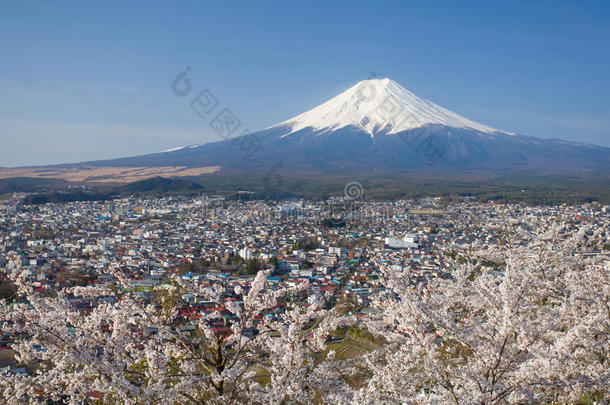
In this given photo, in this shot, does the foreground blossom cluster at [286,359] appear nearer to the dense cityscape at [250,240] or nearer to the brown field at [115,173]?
the dense cityscape at [250,240]

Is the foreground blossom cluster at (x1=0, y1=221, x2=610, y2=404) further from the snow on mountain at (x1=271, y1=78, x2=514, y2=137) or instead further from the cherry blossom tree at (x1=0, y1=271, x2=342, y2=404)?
the snow on mountain at (x1=271, y1=78, x2=514, y2=137)

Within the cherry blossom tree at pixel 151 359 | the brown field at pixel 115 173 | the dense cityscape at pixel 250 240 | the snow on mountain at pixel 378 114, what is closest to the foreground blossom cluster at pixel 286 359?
the cherry blossom tree at pixel 151 359

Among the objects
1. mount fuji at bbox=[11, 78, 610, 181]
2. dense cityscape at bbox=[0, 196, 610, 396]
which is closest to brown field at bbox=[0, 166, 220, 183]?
mount fuji at bbox=[11, 78, 610, 181]

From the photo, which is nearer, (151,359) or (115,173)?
(151,359)

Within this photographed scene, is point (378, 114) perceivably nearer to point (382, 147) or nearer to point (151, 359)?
point (382, 147)

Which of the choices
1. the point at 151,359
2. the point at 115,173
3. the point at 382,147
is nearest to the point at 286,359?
the point at 151,359

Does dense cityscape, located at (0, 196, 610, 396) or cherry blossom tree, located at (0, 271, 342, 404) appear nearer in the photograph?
cherry blossom tree, located at (0, 271, 342, 404)
